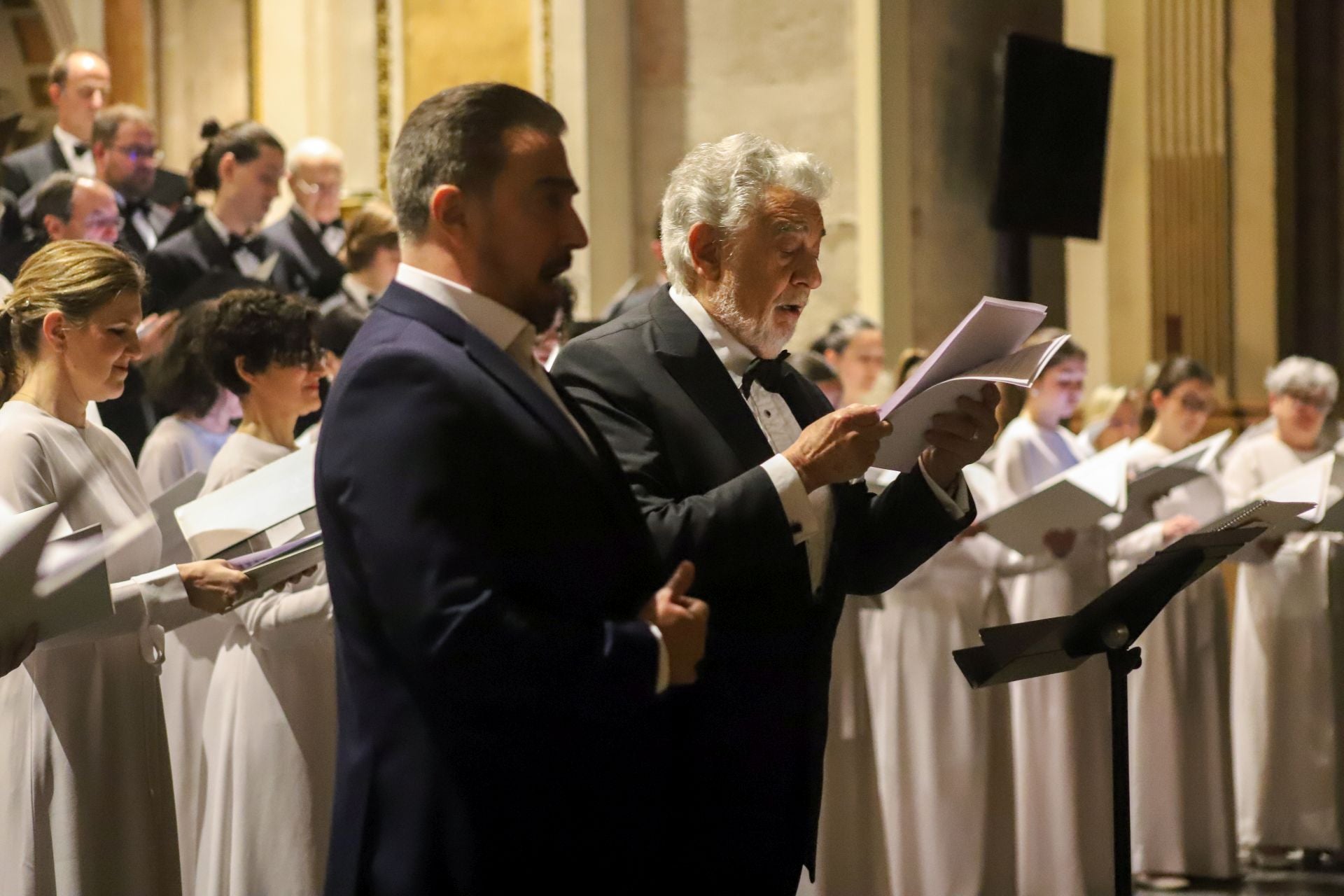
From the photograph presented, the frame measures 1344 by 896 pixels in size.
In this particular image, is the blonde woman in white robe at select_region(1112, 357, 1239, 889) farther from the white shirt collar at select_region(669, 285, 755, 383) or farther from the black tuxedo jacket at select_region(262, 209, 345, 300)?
the white shirt collar at select_region(669, 285, 755, 383)

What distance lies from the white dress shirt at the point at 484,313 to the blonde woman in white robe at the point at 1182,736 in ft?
14.5

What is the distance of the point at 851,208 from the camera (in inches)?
380

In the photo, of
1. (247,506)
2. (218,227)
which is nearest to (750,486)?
(247,506)

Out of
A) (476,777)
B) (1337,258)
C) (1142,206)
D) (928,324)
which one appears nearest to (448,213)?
(476,777)

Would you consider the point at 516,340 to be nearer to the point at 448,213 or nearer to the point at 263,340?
the point at 448,213

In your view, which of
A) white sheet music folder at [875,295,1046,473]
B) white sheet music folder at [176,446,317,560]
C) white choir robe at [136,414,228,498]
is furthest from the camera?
white choir robe at [136,414,228,498]

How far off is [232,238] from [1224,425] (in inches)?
245

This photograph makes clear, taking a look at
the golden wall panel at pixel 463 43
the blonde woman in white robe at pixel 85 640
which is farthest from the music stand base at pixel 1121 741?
the golden wall panel at pixel 463 43

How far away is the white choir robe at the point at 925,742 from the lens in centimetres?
564

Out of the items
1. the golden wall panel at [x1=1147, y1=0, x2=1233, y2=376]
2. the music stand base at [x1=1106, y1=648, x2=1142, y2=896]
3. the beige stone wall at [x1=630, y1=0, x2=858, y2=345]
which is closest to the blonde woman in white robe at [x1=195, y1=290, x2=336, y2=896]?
the music stand base at [x1=1106, y1=648, x2=1142, y2=896]

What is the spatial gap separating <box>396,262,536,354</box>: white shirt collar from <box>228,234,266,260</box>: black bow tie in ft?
14.5

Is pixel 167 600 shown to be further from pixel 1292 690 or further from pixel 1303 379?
pixel 1303 379

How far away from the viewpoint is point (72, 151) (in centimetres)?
725

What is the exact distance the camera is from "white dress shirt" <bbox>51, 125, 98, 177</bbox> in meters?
7.16
